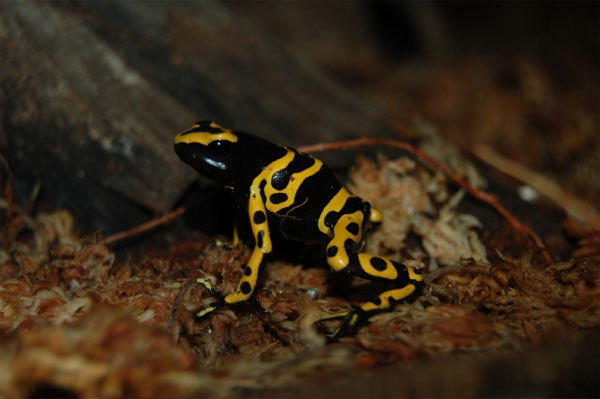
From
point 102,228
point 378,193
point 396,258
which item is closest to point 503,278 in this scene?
point 396,258

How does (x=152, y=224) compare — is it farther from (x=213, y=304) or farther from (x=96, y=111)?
(x=213, y=304)

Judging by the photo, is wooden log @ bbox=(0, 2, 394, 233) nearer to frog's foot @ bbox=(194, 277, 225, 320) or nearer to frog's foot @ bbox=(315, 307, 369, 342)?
frog's foot @ bbox=(194, 277, 225, 320)

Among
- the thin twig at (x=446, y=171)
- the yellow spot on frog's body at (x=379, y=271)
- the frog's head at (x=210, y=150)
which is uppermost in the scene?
the thin twig at (x=446, y=171)

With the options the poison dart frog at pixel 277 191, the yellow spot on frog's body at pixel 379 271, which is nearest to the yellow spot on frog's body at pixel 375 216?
the poison dart frog at pixel 277 191

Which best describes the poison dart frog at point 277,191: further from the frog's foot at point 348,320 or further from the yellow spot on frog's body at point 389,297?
the frog's foot at point 348,320

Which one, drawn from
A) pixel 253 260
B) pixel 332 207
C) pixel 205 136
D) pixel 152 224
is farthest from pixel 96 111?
pixel 332 207
